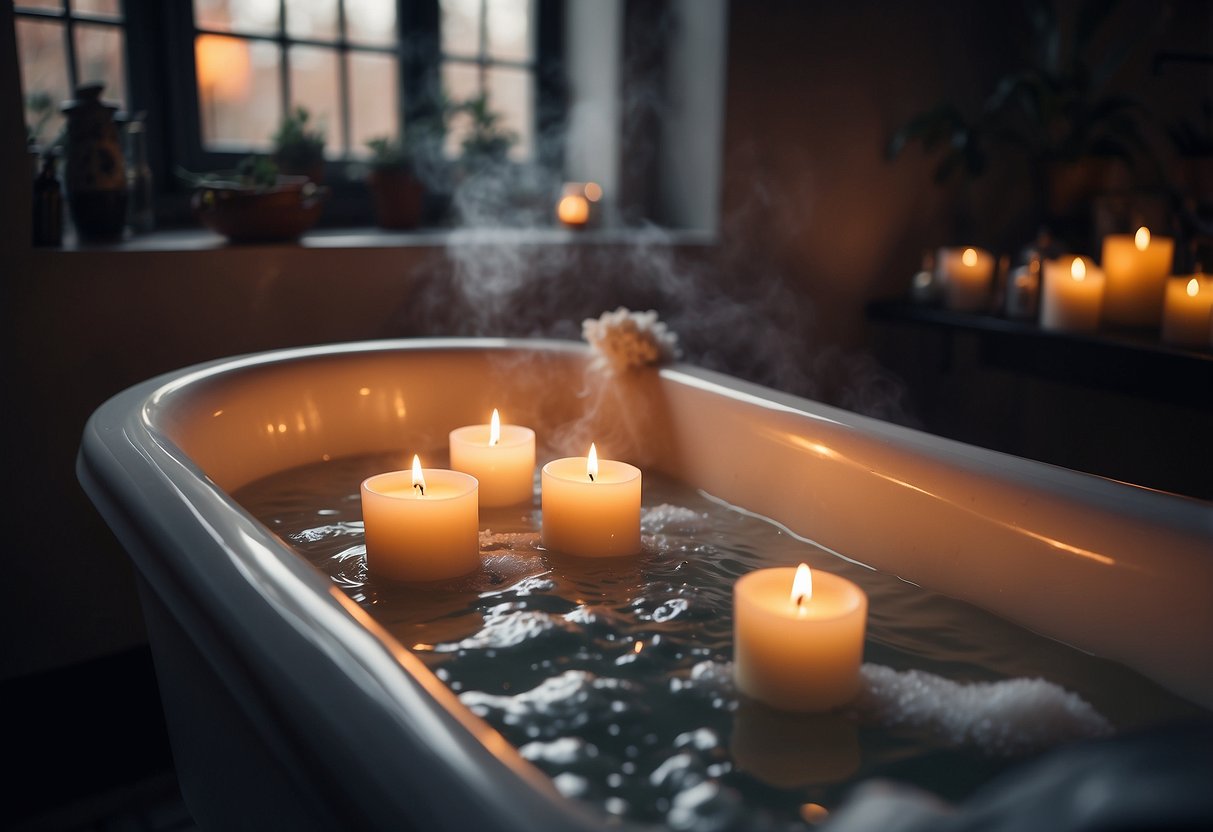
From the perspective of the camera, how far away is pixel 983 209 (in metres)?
2.91

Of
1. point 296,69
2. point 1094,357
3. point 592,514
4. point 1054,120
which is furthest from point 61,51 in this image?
point 1054,120

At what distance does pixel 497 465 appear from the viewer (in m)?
1.42

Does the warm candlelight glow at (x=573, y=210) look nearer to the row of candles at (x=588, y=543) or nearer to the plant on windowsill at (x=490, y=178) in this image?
the plant on windowsill at (x=490, y=178)

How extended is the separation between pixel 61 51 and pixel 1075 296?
7.44ft

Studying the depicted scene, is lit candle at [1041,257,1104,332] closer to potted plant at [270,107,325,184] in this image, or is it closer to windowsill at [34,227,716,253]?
windowsill at [34,227,716,253]

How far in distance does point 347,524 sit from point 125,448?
35cm

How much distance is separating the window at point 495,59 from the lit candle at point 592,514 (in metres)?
1.60

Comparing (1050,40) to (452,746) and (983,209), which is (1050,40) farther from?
(452,746)

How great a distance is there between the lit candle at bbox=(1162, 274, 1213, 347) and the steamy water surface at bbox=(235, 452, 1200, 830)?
3.48 feet

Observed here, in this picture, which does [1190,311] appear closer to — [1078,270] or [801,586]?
[1078,270]

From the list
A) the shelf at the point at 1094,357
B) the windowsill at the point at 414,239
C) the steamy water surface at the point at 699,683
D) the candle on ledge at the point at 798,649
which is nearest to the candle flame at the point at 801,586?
the candle on ledge at the point at 798,649

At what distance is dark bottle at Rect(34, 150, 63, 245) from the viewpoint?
1.72m

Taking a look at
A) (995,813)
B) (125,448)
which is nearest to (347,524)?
(125,448)

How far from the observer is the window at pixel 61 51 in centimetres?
201
